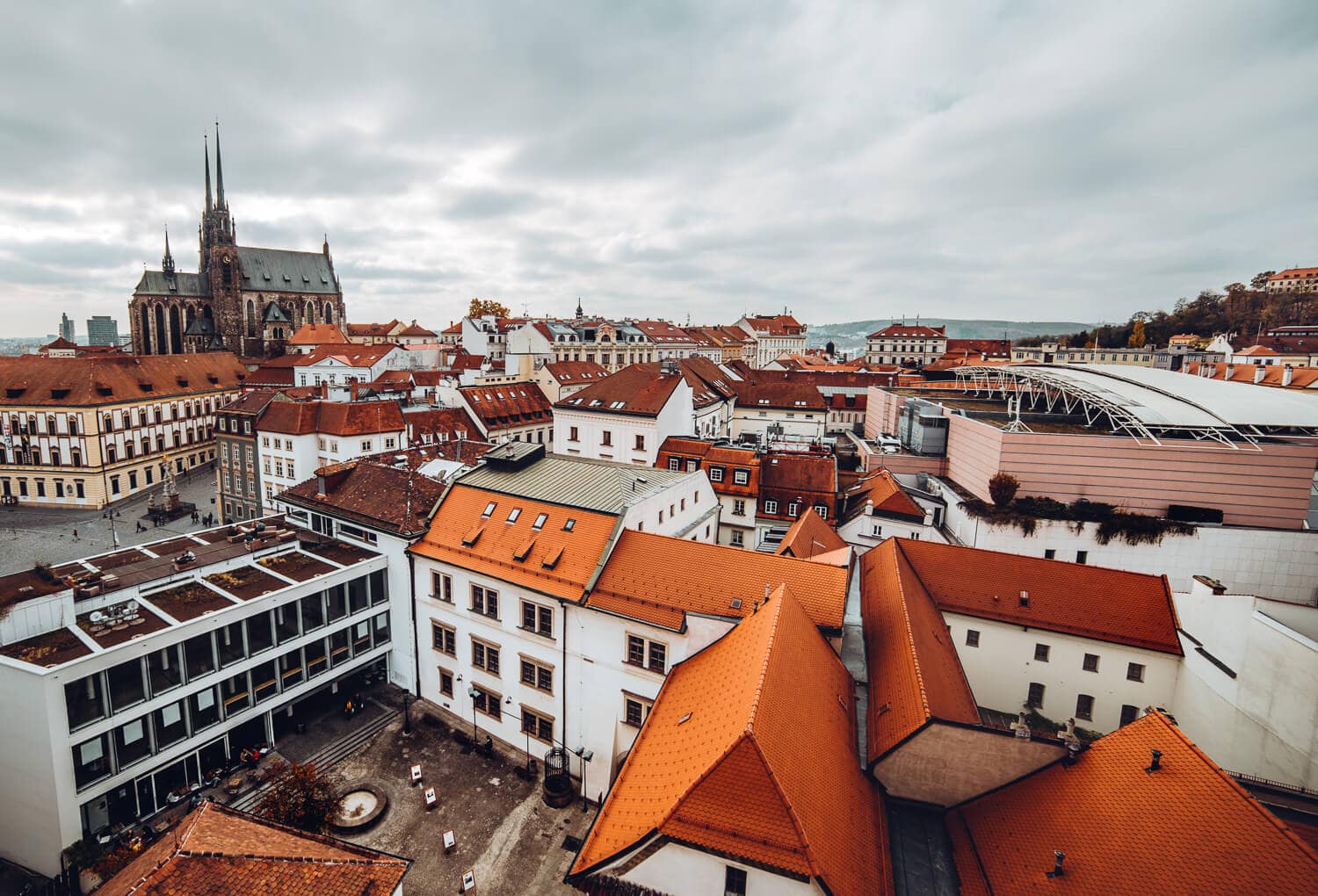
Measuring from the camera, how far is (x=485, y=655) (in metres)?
25.8

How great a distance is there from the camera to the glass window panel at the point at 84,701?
18.6m

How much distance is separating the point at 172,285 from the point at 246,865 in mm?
132239

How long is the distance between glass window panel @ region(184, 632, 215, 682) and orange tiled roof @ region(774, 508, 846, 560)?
22631 millimetres

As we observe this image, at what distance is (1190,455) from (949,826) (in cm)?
2571

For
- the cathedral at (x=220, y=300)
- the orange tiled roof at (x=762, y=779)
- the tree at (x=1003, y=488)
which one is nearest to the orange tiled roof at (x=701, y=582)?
the orange tiled roof at (x=762, y=779)

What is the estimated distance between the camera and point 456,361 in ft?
302

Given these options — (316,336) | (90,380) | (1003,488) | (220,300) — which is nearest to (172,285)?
(220,300)

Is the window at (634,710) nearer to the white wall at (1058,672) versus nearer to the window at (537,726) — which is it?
the window at (537,726)

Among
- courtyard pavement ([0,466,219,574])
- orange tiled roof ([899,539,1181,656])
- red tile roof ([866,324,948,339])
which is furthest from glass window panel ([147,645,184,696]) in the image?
red tile roof ([866,324,948,339])

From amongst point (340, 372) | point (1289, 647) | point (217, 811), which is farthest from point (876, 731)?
point (340, 372)

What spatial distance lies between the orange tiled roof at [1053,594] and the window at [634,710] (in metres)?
12.7

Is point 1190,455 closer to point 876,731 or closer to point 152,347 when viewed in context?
point 876,731

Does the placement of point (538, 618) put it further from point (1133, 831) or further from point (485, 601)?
point (1133, 831)

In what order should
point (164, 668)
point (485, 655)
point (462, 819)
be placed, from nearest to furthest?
point (164, 668) → point (462, 819) → point (485, 655)
